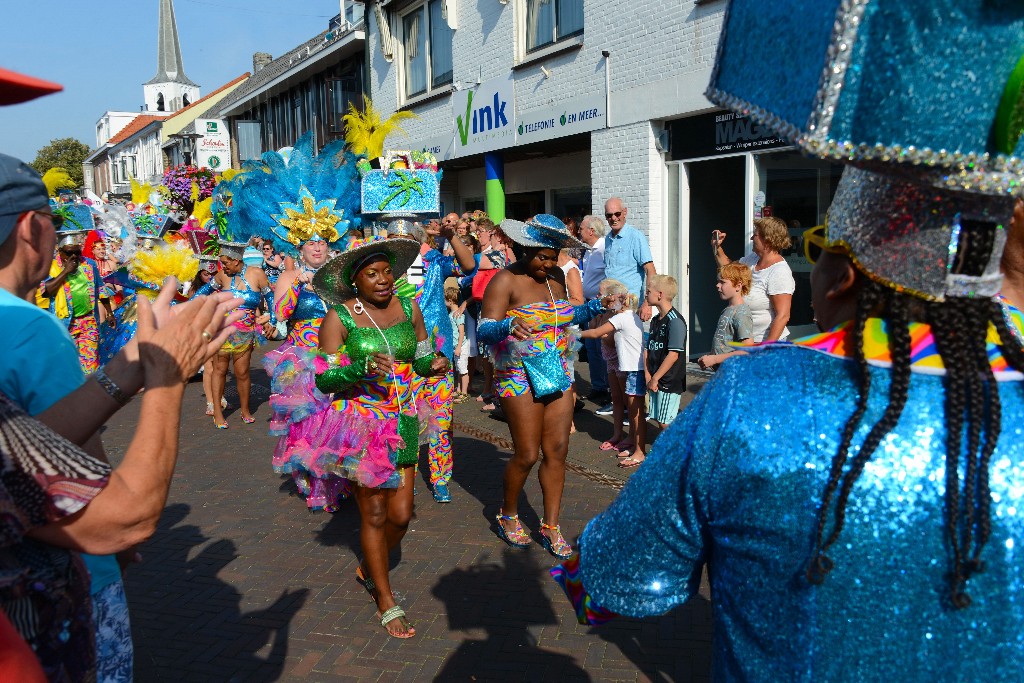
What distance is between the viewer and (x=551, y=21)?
39.2 ft

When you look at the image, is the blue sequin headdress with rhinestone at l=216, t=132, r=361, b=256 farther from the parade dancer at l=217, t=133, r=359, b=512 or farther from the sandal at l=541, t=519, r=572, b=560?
the sandal at l=541, t=519, r=572, b=560

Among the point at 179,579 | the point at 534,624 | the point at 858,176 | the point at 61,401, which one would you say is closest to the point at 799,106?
the point at 858,176

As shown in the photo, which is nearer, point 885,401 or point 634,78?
point 885,401

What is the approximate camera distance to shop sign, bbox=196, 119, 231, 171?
81.9 ft

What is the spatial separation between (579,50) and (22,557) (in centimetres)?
1079

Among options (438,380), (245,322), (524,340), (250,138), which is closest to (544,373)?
(524,340)

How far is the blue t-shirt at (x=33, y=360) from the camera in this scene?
1932 millimetres

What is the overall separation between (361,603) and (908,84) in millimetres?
3847

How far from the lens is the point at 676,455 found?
1.39m

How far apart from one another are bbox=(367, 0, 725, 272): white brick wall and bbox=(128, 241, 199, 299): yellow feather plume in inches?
212

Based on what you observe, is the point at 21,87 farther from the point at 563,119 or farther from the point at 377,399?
the point at 563,119

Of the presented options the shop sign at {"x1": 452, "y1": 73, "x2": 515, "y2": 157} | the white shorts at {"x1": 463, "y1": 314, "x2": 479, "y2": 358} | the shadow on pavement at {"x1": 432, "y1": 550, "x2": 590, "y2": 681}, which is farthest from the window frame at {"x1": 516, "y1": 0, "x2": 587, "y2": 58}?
the shadow on pavement at {"x1": 432, "y1": 550, "x2": 590, "y2": 681}

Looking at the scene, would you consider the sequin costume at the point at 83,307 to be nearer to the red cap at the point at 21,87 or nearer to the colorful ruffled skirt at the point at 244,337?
the colorful ruffled skirt at the point at 244,337

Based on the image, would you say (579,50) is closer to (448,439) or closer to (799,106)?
→ (448,439)
